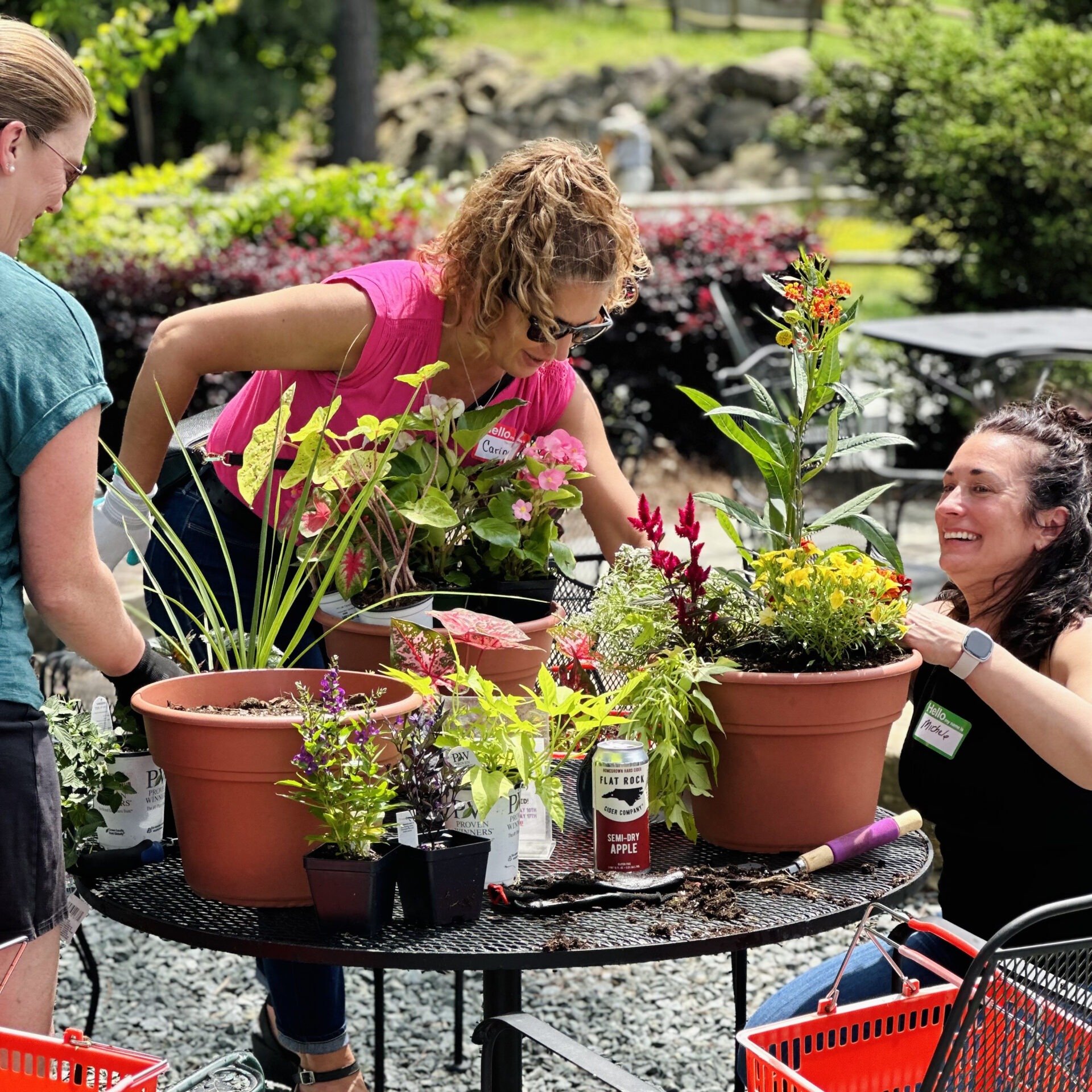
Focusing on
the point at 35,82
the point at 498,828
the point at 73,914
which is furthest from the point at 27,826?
the point at 35,82

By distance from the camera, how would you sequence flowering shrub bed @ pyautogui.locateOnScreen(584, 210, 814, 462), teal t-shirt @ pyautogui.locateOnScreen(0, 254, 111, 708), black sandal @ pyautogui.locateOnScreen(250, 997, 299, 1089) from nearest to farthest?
teal t-shirt @ pyautogui.locateOnScreen(0, 254, 111, 708) < black sandal @ pyautogui.locateOnScreen(250, 997, 299, 1089) < flowering shrub bed @ pyautogui.locateOnScreen(584, 210, 814, 462)

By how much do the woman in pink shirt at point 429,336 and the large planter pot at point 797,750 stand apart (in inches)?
21.6

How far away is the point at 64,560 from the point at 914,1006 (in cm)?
103

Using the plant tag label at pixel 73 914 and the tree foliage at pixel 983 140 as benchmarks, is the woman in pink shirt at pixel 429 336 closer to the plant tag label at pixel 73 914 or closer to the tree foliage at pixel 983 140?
the plant tag label at pixel 73 914

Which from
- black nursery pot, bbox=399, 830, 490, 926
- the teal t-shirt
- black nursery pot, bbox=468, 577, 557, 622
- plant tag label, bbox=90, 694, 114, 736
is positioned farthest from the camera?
black nursery pot, bbox=468, 577, 557, 622

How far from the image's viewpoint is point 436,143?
65.0 ft

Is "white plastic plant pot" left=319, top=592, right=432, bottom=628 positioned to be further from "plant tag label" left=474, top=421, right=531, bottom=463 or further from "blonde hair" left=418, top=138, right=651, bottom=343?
"blonde hair" left=418, top=138, right=651, bottom=343

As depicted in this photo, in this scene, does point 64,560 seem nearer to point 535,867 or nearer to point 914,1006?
point 535,867

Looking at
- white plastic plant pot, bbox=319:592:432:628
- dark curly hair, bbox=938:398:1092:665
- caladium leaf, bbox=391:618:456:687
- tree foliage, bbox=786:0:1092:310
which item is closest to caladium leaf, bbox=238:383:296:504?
white plastic plant pot, bbox=319:592:432:628

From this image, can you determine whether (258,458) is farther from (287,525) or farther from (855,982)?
(855,982)

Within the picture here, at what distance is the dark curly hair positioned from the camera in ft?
6.17

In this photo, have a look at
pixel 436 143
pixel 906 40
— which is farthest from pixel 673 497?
pixel 436 143

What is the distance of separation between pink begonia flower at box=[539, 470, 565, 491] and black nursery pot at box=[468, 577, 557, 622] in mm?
142

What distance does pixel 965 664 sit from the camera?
5.71ft
